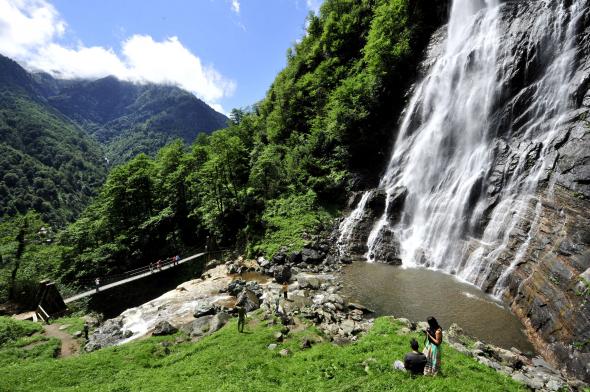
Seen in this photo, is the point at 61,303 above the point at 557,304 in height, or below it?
below

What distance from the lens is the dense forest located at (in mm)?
35719

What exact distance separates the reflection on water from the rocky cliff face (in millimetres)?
1038

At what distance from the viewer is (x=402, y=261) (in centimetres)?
2664

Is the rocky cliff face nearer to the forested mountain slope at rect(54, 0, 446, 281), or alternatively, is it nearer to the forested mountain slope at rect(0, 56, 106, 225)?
the forested mountain slope at rect(54, 0, 446, 281)

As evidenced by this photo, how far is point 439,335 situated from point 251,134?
2252 inches

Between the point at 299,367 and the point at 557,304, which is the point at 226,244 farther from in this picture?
the point at 557,304

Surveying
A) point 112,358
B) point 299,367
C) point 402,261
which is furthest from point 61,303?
point 402,261

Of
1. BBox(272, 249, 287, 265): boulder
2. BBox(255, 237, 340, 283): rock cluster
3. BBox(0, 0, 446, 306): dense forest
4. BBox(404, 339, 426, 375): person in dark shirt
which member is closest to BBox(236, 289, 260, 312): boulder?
BBox(255, 237, 340, 283): rock cluster

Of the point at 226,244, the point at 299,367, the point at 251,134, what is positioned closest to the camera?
the point at 299,367

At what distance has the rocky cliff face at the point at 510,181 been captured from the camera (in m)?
15.6

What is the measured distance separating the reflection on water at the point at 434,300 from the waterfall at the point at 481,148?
1632 mm

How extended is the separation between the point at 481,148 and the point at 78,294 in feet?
129

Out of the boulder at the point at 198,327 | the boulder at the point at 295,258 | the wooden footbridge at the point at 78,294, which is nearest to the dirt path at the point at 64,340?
the wooden footbridge at the point at 78,294

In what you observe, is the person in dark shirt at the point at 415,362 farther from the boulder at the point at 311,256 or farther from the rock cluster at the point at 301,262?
the boulder at the point at 311,256
